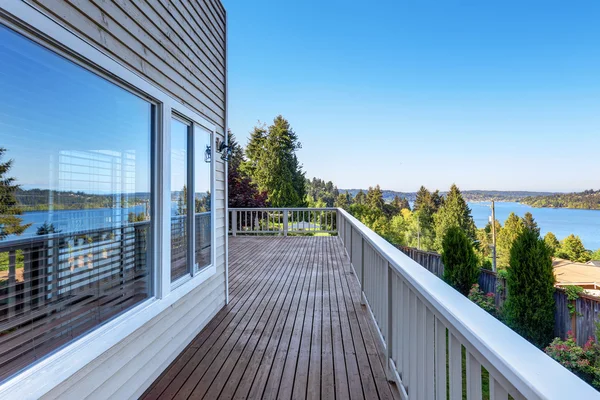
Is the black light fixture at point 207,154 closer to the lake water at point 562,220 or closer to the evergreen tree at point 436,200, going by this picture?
the lake water at point 562,220

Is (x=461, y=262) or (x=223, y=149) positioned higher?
(x=223, y=149)

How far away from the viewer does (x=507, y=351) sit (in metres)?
0.67

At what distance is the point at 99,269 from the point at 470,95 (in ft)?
86.0

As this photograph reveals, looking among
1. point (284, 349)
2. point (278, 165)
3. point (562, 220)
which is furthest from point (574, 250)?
point (284, 349)

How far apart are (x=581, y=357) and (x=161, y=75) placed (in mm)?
8936

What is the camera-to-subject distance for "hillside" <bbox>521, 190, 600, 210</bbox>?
100ft

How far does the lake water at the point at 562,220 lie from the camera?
39.3m

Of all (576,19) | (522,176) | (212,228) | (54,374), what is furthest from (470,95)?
(54,374)

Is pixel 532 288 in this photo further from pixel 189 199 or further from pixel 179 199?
pixel 179 199

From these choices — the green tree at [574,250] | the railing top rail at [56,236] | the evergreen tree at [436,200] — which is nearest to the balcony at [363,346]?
the railing top rail at [56,236]

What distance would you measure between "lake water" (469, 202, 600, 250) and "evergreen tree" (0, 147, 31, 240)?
143 feet

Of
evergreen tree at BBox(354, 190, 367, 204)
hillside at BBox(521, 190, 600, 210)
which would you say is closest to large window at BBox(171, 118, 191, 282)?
hillside at BBox(521, 190, 600, 210)

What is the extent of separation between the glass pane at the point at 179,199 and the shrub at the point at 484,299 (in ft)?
29.7

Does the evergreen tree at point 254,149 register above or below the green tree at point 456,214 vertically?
above
